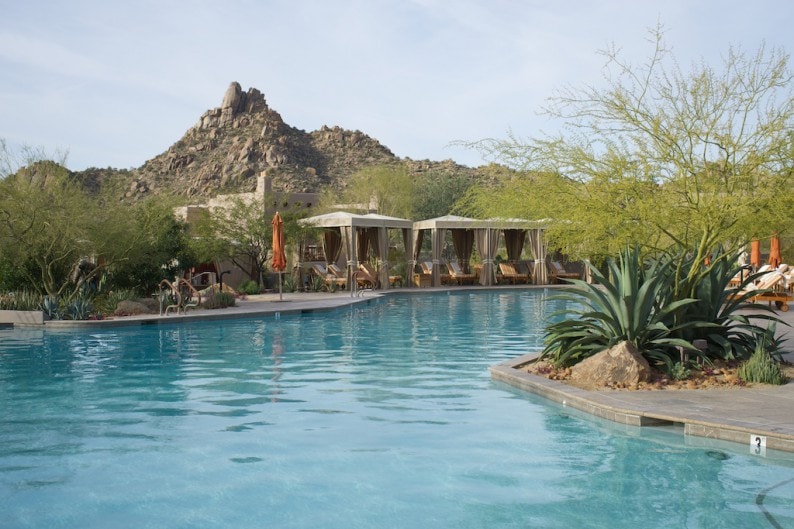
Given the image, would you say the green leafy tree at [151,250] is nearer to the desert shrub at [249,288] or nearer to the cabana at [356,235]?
the desert shrub at [249,288]

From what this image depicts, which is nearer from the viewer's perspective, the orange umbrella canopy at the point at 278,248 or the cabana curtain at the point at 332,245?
the orange umbrella canopy at the point at 278,248

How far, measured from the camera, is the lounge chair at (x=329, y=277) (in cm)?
2564

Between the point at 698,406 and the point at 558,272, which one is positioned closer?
the point at 698,406

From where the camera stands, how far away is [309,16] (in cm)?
1405

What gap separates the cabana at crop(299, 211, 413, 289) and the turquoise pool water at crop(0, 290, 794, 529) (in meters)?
14.5

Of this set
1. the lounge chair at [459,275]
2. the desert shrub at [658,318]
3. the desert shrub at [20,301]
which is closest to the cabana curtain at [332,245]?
the lounge chair at [459,275]

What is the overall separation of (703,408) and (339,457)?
10.6 ft

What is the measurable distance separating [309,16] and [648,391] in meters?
9.83

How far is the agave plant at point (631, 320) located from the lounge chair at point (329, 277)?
674 inches

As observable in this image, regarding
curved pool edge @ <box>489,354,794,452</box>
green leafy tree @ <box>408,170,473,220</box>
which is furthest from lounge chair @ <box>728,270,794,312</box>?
green leafy tree @ <box>408,170,473,220</box>

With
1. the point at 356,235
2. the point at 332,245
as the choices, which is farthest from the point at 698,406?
the point at 332,245

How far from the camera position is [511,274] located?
30.1 m

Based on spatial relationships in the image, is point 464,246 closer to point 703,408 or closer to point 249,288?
point 249,288

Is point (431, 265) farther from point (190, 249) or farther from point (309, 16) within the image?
point (309, 16)
